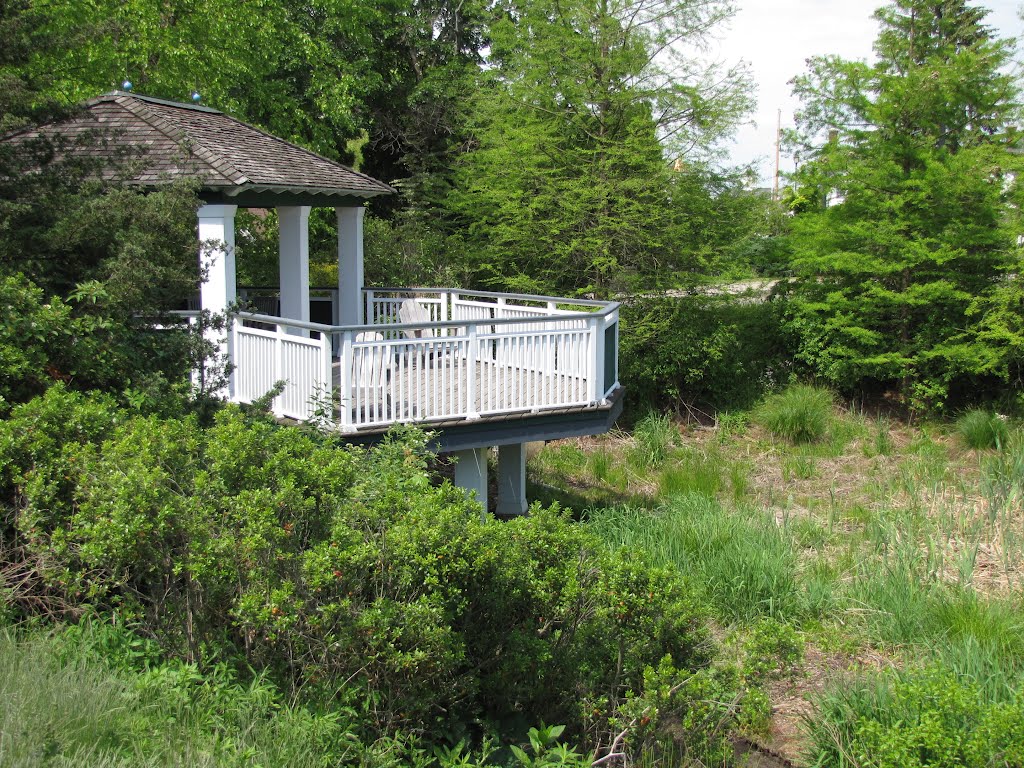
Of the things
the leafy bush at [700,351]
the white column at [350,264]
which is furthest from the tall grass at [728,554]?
the leafy bush at [700,351]

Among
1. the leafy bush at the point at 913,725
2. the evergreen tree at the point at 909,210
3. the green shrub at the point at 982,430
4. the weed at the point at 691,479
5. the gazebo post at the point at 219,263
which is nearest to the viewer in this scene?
the leafy bush at the point at 913,725

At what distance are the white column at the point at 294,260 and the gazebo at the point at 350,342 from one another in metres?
0.02

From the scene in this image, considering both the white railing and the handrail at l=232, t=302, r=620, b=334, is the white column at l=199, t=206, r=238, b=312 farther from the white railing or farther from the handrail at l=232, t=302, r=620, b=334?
the handrail at l=232, t=302, r=620, b=334

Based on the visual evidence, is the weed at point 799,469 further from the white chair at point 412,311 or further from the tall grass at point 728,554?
the white chair at point 412,311

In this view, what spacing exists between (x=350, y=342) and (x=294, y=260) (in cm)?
382

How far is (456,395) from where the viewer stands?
34.4ft

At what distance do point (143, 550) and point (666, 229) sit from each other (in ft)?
45.0

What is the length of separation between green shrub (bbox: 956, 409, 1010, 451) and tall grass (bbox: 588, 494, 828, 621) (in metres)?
6.88

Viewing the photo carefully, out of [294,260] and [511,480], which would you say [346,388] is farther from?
[294,260]

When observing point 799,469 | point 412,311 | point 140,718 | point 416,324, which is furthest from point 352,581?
point 799,469

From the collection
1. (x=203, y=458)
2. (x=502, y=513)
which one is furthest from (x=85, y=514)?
(x=502, y=513)

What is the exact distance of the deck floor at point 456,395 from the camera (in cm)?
930

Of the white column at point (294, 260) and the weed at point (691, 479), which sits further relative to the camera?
the weed at point (691, 479)

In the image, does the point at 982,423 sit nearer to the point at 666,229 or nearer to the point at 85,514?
the point at 666,229
